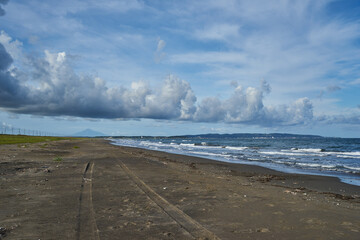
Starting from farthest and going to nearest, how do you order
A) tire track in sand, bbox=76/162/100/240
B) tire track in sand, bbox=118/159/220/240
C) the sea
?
the sea → tire track in sand, bbox=118/159/220/240 → tire track in sand, bbox=76/162/100/240

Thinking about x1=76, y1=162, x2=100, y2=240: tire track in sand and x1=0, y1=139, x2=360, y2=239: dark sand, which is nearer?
x1=76, y1=162, x2=100, y2=240: tire track in sand

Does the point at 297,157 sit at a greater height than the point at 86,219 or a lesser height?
lesser

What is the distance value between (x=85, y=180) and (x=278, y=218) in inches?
346

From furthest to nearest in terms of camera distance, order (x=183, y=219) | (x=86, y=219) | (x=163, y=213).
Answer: (x=163, y=213) < (x=183, y=219) < (x=86, y=219)

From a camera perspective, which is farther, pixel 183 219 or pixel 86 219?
pixel 183 219

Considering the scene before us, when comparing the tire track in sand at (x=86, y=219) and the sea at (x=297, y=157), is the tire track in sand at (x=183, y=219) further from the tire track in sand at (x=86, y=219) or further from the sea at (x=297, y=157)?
the sea at (x=297, y=157)

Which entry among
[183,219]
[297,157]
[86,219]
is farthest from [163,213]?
[297,157]

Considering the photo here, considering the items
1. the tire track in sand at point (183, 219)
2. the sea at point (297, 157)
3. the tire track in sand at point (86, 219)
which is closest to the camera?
the tire track in sand at point (86, 219)

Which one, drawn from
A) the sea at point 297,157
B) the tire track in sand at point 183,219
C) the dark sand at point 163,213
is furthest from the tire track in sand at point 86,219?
the sea at point 297,157

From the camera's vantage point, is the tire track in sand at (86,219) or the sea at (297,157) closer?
the tire track in sand at (86,219)

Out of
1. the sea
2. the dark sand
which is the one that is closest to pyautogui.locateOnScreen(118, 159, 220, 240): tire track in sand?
the dark sand

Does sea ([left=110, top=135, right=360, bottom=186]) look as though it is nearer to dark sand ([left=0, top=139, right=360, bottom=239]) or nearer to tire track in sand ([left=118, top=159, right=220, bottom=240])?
dark sand ([left=0, top=139, right=360, bottom=239])

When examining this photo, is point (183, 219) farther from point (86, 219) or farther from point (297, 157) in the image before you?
point (297, 157)

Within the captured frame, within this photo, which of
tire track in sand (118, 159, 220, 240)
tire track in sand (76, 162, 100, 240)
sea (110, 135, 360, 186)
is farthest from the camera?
sea (110, 135, 360, 186)
